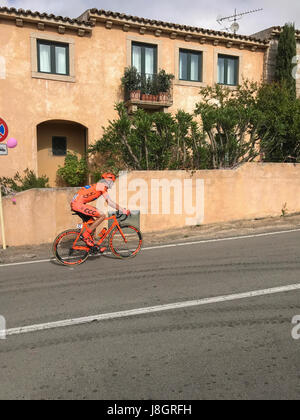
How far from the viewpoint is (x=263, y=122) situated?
540 inches

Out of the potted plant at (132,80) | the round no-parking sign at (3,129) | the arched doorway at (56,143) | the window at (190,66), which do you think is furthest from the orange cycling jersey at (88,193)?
the window at (190,66)

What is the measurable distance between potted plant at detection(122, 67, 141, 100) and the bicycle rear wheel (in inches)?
398

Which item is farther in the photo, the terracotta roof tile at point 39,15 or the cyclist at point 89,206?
the terracotta roof tile at point 39,15

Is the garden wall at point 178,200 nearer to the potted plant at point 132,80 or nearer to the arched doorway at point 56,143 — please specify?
the potted plant at point 132,80

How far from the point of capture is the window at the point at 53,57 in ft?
50.1

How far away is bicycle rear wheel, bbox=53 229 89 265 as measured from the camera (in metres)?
7.53

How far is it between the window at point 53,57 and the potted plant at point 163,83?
4156 mm

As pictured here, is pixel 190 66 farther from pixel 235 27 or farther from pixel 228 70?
pixel 235 27

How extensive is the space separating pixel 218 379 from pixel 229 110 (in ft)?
37.1

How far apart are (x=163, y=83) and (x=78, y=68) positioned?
3.89m

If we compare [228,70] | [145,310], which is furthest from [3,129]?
[228,70]

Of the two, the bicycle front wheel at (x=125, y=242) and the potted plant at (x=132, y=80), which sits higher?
the potted plant at (x=132, y=80)

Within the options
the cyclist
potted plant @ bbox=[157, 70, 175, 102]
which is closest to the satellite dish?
potted plant @ bbox=[157, 70, 175, 102]

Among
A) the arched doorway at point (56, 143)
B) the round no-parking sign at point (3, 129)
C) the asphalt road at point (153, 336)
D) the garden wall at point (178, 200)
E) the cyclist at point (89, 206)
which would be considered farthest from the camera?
the arched doorway at point (56, 143)
